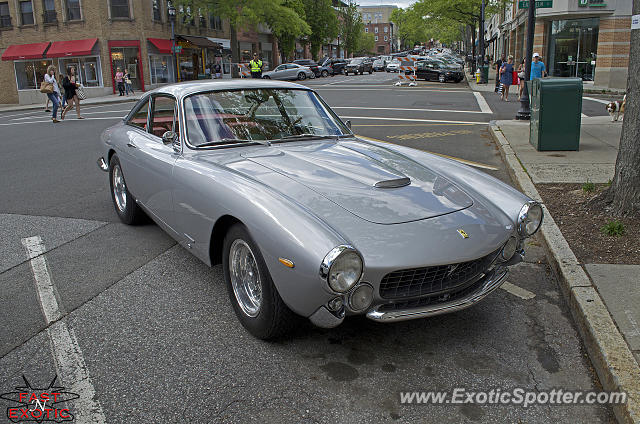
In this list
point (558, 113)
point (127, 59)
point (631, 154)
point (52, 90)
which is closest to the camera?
point (631, 154)

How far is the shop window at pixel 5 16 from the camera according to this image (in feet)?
124

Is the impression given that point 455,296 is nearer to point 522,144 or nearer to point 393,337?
point 393,337

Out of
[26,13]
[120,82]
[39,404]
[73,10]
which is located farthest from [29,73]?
[39,404]

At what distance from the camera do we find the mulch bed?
4.49m

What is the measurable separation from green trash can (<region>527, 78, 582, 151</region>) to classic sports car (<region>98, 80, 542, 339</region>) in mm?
5101

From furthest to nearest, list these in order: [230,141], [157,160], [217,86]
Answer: [217,86]
[157,160]
[230,141]

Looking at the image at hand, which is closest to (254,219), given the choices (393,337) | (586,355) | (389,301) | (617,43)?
(389,301)

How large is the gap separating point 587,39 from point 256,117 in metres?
29.5

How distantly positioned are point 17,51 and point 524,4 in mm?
34945

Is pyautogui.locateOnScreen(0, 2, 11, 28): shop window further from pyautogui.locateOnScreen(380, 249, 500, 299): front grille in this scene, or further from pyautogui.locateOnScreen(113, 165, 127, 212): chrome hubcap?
pyautogui.locateOnScreen(380, 249, 500, 299): front grille

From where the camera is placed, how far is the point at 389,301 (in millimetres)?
3004

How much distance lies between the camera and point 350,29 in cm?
9481

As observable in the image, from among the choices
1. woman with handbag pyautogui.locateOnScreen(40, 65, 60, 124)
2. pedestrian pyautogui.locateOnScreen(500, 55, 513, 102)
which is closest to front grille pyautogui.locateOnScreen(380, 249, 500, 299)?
woman with handbag pyautogui.locateOnScreen(40, 65, 60, 124)

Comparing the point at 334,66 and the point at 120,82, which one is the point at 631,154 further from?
the point at 334,66
